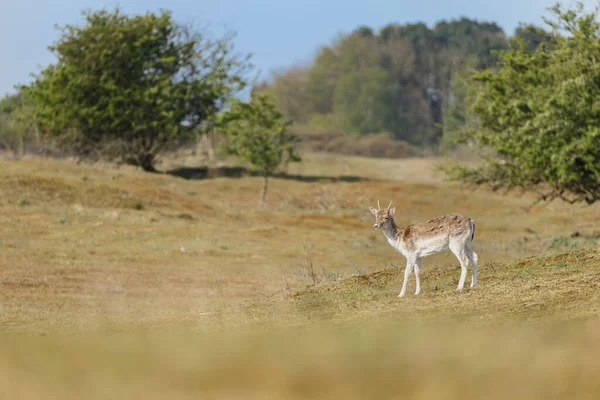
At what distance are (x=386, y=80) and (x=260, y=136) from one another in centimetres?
9453

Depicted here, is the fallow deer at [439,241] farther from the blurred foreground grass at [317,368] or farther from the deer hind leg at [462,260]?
the blurred foreground grass at [317,368]

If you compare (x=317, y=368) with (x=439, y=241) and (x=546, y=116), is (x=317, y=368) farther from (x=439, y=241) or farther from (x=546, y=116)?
(x=546, y=116)

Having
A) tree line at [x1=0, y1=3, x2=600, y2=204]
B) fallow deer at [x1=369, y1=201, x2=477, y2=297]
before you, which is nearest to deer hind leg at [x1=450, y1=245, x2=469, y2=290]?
fallow deer at [x1=369, y1=201, x2=477, y2=297]

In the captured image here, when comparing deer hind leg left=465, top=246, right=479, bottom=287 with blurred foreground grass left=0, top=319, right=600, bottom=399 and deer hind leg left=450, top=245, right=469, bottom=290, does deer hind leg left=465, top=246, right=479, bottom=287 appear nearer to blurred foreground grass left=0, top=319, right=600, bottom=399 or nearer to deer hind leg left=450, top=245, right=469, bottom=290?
deer hind leg left=450, top=245, right=469, bottom=290

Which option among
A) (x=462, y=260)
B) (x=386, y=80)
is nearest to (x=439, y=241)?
(x=462, y=260)

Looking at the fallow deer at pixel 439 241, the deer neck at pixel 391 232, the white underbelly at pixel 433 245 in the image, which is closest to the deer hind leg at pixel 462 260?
the fallow deer at pixel 439 241

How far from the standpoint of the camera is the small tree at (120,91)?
228 feet

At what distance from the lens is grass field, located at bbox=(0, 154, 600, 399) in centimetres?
802

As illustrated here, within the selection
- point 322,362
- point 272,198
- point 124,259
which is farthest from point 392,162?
point 322,362

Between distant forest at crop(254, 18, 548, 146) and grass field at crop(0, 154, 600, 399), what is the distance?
359 ft

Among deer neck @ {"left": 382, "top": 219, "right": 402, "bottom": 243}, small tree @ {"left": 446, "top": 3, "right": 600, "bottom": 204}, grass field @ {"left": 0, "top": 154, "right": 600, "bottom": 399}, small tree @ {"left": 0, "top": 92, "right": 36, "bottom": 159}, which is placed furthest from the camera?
small tree @ {"left": 0, "top": 92, "right": 36, "bottom": 159}

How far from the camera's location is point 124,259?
28.9 m

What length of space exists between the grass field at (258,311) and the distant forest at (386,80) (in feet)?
359

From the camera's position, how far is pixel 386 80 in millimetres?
155500
